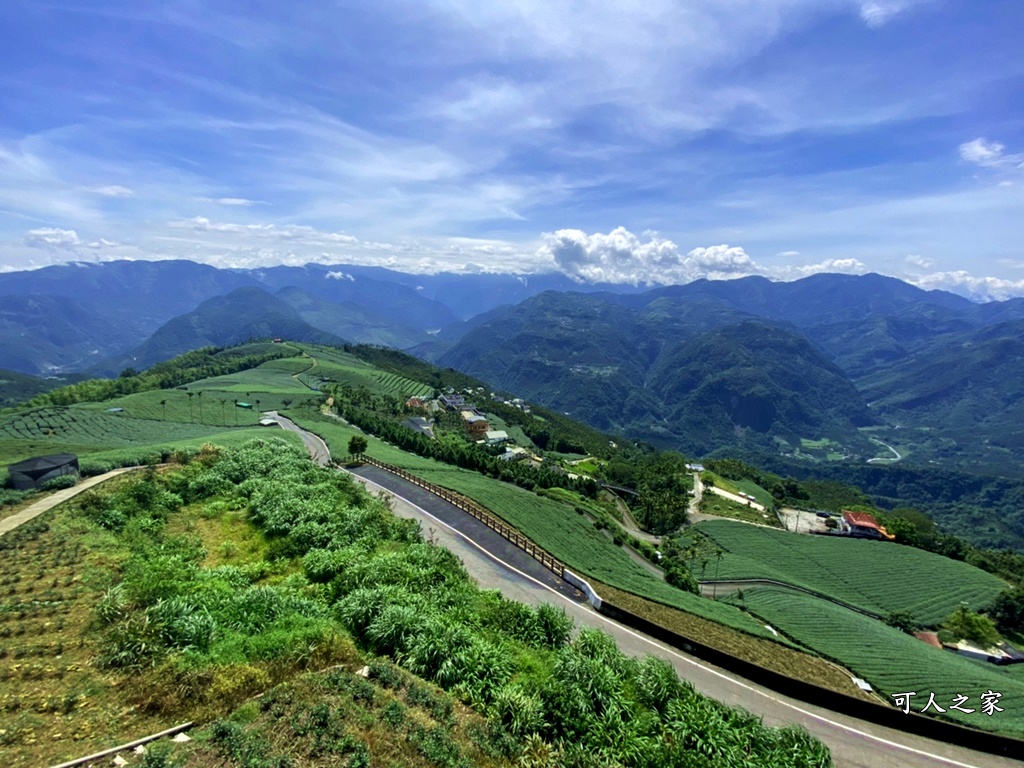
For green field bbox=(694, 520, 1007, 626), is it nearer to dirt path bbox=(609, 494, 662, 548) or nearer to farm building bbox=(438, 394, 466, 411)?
dirt path bbox=(609, 494, 662, 548)

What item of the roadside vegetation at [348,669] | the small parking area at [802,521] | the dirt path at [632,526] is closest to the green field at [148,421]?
the roadside vegetation at [348,669]

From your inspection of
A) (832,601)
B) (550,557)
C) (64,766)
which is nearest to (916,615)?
(832,601)

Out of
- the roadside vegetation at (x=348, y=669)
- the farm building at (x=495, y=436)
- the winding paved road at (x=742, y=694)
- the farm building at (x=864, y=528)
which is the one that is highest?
the roadside vegetation at (x=348, y=669)

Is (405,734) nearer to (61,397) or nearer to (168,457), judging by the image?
(168,457)

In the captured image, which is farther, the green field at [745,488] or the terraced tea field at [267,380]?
the terraced tea field at [267,380]

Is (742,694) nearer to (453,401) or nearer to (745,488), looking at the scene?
(745,488)

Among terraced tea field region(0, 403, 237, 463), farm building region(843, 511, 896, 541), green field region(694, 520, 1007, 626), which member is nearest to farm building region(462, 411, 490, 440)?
terraced tea field region(0, 403, 237, 463)

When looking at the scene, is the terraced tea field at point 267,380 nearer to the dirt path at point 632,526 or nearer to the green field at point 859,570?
the dirt path at point 632,526
